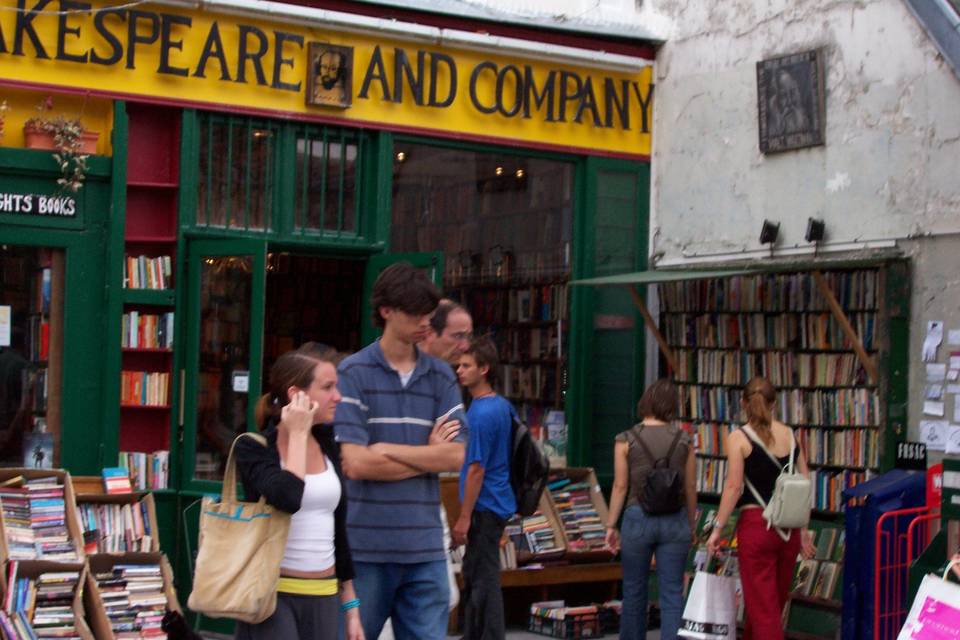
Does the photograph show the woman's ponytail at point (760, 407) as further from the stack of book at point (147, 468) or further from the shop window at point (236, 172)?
the stack of book at point (147, 468)

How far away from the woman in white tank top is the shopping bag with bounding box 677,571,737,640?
4206 millimetres

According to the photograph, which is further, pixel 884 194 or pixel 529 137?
pixel 529 137

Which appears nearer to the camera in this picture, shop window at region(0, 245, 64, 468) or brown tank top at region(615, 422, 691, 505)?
brown tank top at region(615, 422, 691, 505)

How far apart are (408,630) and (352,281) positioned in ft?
19.2

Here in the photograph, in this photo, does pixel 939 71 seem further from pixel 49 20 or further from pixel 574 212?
pixel 49 20

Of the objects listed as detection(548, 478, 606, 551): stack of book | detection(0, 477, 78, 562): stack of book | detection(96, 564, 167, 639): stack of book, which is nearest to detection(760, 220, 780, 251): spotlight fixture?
detection(548, 478, 606, 551): stack of book

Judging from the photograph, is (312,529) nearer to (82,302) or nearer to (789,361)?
(82,302)

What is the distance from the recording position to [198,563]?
5309mm

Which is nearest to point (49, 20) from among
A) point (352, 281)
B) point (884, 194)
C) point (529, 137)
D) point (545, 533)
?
point (352, 281)

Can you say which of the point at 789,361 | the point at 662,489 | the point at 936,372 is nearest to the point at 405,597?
the point at 662,489

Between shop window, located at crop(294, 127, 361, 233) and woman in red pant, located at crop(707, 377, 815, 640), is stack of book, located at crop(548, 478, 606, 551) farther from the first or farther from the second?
shop window, located at crop(294, 127, 361, 233)

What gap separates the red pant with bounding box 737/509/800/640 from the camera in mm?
9375

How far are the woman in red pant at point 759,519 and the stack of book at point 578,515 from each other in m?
2.28

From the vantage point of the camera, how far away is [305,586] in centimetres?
544
